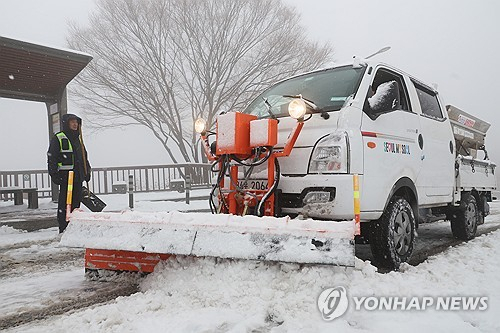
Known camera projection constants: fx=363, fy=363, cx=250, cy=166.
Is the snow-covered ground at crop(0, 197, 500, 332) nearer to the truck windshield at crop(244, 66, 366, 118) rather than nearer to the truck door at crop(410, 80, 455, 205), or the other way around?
the truck door at crop(410, 80, 455, 205)

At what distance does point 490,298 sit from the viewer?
2.65m

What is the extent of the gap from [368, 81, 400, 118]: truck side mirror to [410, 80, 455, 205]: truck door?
795mm

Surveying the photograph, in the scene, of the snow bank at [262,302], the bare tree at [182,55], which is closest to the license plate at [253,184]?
the snow bank at [262,302]

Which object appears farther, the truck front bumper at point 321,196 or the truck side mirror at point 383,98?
the truck side mirror at point 383,98

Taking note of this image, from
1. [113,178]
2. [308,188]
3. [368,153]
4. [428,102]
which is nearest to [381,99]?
[368,153]

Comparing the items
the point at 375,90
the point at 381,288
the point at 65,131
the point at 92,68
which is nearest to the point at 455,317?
the point at 381,288

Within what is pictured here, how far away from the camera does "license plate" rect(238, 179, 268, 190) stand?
336 centimetres

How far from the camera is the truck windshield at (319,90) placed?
3480 mm

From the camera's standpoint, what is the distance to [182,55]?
62.1ft

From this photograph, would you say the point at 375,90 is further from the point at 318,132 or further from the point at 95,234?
the point at 95,234

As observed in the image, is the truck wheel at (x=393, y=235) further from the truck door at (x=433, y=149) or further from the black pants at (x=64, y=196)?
the black pants at (x=64, y=196)

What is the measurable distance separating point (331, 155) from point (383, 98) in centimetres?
93

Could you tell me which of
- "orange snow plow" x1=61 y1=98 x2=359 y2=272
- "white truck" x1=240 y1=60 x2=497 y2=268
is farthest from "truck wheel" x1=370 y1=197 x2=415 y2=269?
"orange snow plow" x1=61 y1=98 x2=359 y2=272

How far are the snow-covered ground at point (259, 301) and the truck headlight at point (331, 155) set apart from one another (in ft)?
2.63
